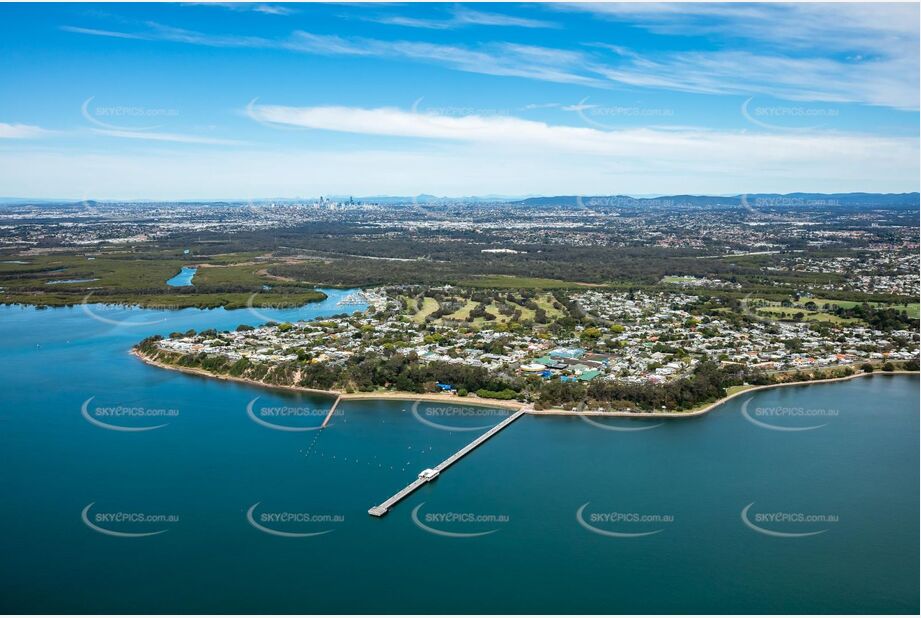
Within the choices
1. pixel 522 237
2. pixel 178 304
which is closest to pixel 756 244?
pixel 522 237

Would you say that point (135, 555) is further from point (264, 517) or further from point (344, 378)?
point (344, 378)

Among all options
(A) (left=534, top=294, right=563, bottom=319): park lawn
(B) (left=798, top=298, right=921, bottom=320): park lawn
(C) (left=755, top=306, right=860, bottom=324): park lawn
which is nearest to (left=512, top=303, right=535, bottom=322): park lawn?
(A) (left=534, top=294, right=563, bottom=319): park lawn

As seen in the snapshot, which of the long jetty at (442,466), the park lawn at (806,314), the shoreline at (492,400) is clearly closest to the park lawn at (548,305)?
the park lawn at (806,314)

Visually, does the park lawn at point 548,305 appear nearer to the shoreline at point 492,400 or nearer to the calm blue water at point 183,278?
the shoreline at point 492,400

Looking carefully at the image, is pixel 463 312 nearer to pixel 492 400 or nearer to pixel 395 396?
pixel 395 396

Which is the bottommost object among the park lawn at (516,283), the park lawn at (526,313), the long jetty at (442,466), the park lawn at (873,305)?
the long jetty at (442,466)

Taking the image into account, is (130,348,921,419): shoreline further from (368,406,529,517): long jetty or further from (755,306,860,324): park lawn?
(755,306,860,324): park lawn
